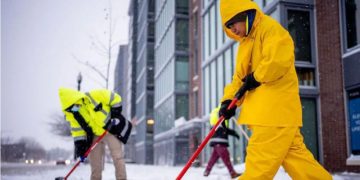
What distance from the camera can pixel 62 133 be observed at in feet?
155

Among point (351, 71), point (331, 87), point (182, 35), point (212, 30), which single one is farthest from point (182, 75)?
point (351, 71)

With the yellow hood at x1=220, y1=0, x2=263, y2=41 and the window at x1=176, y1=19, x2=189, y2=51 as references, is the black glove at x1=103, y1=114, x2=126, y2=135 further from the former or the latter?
the window at x1=176, y1=19, x2=189, y2=51

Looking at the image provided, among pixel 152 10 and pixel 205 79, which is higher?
pixel 152 10

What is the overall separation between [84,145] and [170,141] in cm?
2545

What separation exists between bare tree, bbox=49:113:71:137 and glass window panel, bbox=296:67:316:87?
31924 millimetres

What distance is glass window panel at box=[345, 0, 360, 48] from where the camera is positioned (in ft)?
36.9

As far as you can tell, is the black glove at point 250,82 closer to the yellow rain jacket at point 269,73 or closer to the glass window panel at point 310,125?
the yellow rain jacket at point 269,73

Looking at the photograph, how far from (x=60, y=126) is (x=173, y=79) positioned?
22.1 metres

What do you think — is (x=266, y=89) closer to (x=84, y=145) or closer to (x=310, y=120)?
(x=84, y=145)

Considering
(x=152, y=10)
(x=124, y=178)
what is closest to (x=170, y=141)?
(x=152, y=10)

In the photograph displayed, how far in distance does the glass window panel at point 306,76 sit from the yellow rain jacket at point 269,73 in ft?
35.4

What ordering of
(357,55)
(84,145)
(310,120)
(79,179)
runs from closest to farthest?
Result: (84,145) < (79,179) < (357,55) < (310,120)

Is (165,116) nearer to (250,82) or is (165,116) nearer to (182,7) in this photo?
(182,7)

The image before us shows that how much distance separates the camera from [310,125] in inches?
536
